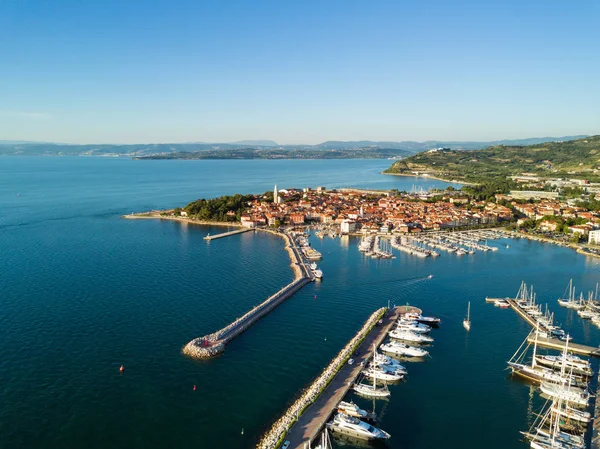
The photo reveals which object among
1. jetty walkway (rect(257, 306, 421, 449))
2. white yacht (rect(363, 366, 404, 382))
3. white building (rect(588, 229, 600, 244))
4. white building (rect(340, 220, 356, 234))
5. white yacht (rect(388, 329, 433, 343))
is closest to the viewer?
jetty walkway (rect(257, 306, 421, 449))

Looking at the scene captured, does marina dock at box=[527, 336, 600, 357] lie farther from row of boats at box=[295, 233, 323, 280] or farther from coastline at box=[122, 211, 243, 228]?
coastline at box=[122, 211, 243, 228]

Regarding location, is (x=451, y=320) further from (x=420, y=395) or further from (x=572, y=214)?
(x=572, y=214)

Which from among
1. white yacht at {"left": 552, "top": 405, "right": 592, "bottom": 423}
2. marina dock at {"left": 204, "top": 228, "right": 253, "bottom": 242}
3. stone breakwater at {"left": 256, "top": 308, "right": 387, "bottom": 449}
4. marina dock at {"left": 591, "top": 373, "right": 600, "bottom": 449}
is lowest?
marina dock at {"left": 591, "top": 373, "right": 600, "bottom": 449}

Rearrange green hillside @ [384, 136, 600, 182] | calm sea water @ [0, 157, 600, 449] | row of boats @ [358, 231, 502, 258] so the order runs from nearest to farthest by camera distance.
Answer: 1. calm sea water @ [0, 157, 600, 449]
2. row of boats @ [358, 231, 502, 258]
3. green hillside @ [384, 136, 600, 182]

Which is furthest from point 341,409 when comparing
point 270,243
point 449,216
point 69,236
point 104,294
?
point 449,216

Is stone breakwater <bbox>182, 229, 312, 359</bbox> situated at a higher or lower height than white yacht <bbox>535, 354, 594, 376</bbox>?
higher

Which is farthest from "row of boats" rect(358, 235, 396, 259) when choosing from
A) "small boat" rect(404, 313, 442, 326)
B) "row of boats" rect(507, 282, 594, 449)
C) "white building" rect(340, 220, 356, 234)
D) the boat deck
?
the boat deck

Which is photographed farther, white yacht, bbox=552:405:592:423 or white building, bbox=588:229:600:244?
white building, bbox=588:229:600:244
